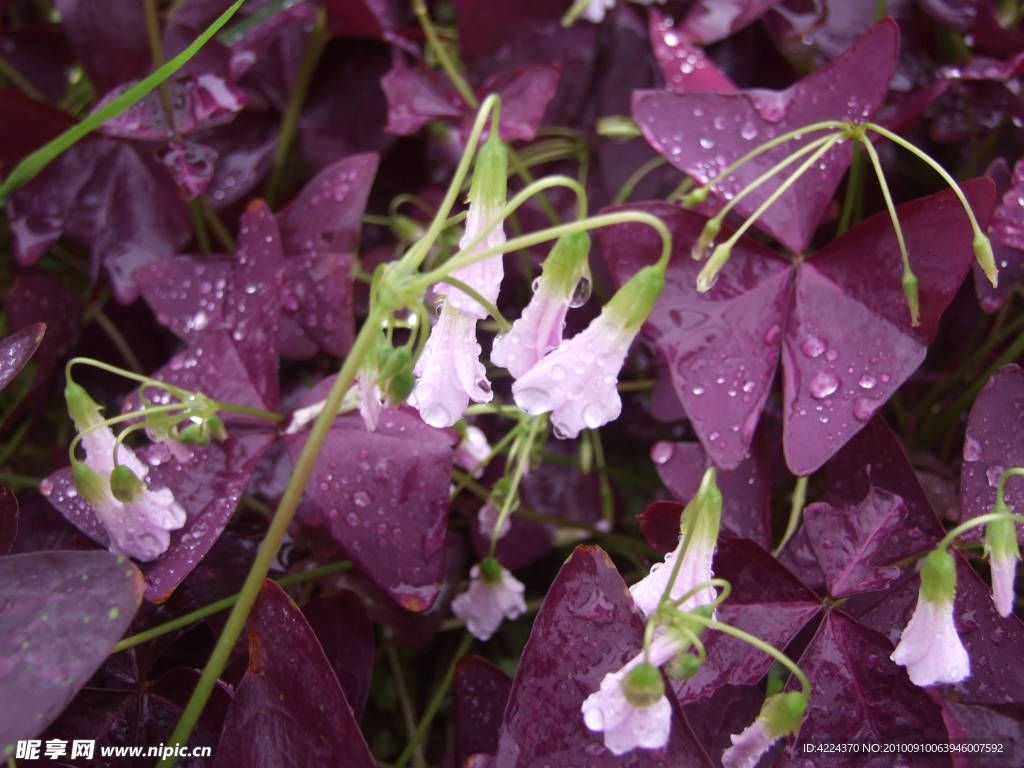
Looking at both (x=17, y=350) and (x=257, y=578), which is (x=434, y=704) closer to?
(x=257, y=578)

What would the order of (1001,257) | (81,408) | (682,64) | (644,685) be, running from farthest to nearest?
(682,64) < (1001,257) < (81,408) < (644,685)

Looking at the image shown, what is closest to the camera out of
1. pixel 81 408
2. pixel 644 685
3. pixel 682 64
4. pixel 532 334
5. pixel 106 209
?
pixel 644 685

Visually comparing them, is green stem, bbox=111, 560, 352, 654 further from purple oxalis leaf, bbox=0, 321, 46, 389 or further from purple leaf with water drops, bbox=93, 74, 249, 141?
purple leaf with water drops, bbox=93, 74, 249, 141

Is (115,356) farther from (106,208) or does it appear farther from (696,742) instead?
(696,742)

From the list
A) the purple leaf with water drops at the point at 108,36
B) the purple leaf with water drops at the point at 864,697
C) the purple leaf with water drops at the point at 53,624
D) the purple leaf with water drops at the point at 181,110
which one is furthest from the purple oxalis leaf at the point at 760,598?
the purple leaf with water drops at the point at 108,36

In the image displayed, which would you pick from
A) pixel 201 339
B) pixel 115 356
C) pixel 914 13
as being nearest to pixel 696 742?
pixel 201 339

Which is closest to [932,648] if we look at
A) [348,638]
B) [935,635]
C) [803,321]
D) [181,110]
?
[935,635]

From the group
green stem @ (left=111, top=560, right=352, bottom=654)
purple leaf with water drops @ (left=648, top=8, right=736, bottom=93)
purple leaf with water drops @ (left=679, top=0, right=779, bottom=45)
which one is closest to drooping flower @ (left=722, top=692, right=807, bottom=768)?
green stem @ (left=111, top=560, right=352, bottom=654)
